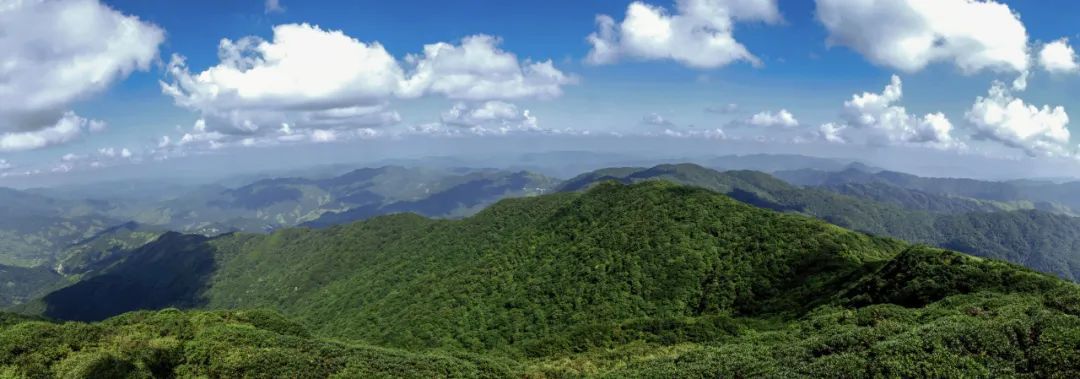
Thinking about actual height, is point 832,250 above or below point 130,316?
above

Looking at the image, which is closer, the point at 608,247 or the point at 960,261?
the point at 960,261

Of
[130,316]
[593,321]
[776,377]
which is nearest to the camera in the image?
[776,377]

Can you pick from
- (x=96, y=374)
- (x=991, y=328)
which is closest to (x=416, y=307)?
(x=96, y=374)

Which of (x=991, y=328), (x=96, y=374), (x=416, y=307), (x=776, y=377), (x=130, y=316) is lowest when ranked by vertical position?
(x=416, y=307)

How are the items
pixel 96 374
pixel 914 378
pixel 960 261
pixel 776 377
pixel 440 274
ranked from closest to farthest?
pixel 914 378 → pixel 776 377 → pixel 96 374 → pixel 960 261 → pixel 440 274

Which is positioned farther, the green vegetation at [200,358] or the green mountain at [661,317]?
the green vegetation at [200,358]

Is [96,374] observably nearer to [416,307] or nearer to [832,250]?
[416,307]

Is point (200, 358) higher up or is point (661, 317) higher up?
point (200, 358)

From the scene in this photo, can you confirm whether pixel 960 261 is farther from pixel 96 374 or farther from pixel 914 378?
pixel 96 374

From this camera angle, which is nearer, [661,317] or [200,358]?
[200,358]
